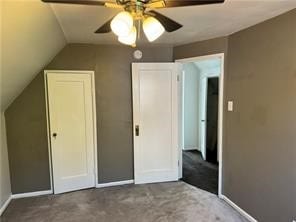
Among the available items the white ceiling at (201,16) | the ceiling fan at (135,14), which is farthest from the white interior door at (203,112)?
the ceiling fan at (135,14)

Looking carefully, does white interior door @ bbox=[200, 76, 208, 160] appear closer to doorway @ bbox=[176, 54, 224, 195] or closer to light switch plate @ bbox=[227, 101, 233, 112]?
doorway @ bbox=[176, 54, 224, 195]

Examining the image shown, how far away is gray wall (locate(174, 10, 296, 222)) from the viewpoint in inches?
86.4

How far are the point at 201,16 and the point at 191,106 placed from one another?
368cm

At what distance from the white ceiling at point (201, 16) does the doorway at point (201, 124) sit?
64 centimetres

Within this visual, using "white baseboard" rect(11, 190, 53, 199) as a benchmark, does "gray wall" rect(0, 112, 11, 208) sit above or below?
above

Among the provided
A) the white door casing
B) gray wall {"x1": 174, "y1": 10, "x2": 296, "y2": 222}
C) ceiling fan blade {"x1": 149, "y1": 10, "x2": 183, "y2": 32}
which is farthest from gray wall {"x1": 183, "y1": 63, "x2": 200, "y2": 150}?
ceiling fan blade {"x1": 149, "y1": 10, "x2": 183, "y2": 32}

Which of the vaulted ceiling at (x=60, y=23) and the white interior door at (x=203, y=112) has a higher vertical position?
the vaulted ceiling at (x=60, y=23)

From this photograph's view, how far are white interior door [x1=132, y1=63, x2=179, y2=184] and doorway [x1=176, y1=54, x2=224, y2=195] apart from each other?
22 cm

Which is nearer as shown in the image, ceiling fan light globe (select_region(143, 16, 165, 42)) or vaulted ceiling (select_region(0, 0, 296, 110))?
ceiling fan light globe (select_region(143, 16, 165, 42))

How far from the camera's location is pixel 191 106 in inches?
230

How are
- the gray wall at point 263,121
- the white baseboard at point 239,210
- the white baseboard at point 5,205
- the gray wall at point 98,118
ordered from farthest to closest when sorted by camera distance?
the gray wall at point 98,118 < the white baseboard at point 5,205 < the white baseboard at point 239,210 < the gray wall at point 263,121

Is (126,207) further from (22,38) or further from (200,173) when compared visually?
(22,38)

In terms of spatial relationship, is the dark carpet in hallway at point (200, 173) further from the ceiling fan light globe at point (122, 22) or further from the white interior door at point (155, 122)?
the ceiling fan light globe at point (122, 22)

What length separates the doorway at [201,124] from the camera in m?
4.06
